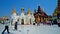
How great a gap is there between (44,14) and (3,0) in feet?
2.78

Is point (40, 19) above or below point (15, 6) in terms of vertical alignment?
below

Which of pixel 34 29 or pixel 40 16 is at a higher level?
pixel 40 16

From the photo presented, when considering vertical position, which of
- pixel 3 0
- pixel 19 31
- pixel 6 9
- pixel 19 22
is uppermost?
pixel 3 0

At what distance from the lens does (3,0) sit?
2729mm

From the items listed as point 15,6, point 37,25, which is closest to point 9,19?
point 15,6

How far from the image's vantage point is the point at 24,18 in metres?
2.59

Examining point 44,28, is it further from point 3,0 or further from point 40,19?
point 3,0

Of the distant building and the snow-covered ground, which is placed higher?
the distant building

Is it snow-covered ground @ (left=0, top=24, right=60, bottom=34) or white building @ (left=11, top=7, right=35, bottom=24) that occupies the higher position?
white building @ (left=11, top=7, right=35, bottom=24)

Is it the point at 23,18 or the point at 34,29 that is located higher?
the point at 23,18

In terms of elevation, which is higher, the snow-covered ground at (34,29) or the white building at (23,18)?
the white building at (23,18)

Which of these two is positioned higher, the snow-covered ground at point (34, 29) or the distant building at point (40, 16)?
the distant building at point (40, 16)

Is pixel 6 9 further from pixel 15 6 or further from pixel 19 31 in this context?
pixel 19 31

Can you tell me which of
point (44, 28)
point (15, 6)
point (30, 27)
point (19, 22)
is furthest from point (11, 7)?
point (44, 28)
